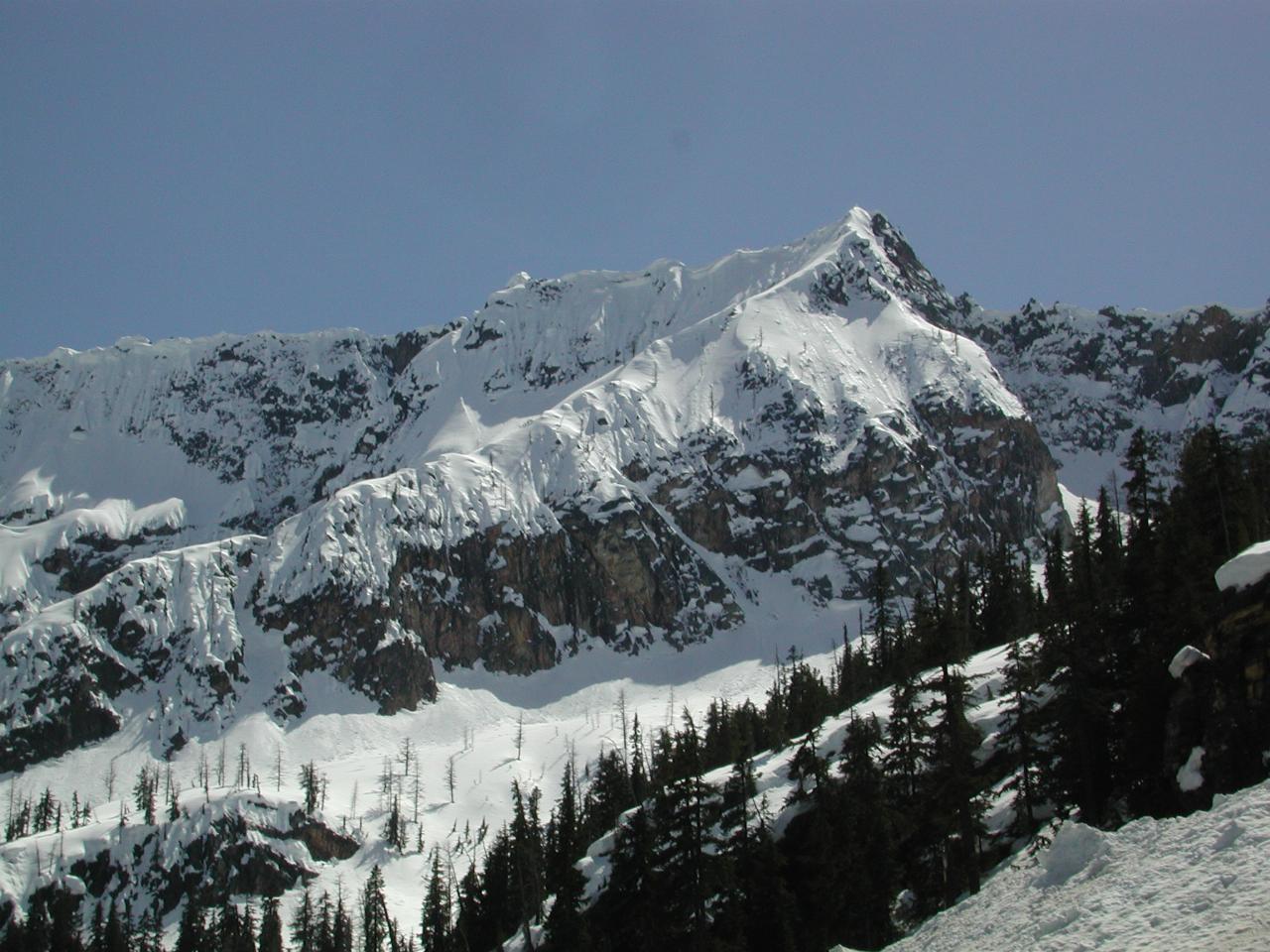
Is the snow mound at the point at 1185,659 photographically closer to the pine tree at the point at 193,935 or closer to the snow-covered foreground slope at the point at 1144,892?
the snow-covered foreground slope at the point at 1144,892

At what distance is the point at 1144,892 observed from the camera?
71.8 ft

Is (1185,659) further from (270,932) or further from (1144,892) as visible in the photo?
(270,932)

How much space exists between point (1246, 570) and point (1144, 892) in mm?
12476

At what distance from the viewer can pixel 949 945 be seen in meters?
26.3

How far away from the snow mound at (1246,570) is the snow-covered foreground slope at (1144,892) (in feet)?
26.8

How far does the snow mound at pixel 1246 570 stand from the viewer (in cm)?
3089

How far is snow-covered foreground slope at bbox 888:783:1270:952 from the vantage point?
19.7 metres

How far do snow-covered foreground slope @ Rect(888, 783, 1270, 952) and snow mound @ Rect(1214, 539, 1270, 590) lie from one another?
322 inches

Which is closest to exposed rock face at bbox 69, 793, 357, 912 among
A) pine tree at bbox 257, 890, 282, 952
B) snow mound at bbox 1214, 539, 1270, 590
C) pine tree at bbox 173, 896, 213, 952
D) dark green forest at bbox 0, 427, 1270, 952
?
pine tree at bbox 173, 896, 213, 952

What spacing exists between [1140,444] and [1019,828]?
3611cm

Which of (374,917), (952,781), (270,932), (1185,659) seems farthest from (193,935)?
(1185,659)

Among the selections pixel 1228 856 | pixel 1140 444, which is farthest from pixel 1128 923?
pixel 1140 444

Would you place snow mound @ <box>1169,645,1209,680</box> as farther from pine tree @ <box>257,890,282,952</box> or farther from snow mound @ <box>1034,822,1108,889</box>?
pine tree @ <box>257,890,282,952</box>

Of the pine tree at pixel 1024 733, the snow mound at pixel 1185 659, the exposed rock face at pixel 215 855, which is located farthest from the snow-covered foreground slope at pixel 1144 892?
the exposed rock face at pixel 215 855
